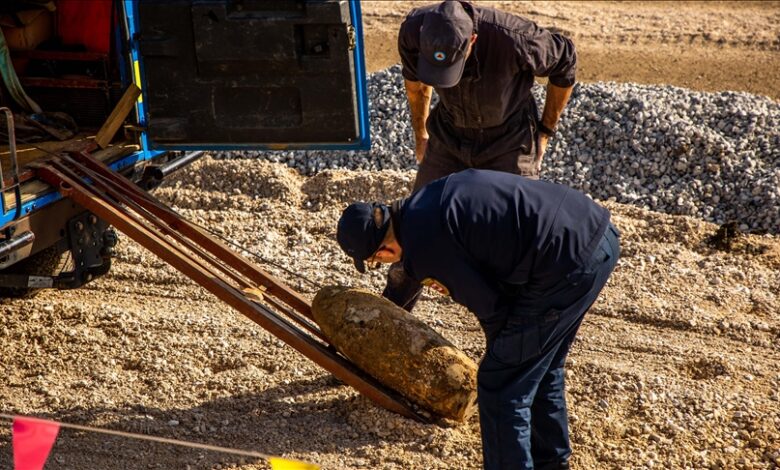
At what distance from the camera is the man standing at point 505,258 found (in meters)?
3.99

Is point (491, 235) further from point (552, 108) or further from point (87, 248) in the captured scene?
point (87, 248)

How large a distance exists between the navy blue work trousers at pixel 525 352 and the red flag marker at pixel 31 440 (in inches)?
69.3

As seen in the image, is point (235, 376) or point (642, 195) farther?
point (642, 195)

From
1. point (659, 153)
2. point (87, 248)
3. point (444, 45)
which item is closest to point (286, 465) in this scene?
point (444, 45)

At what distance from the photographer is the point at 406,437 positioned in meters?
5.03

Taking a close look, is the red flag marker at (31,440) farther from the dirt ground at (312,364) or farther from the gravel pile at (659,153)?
the gravel pile at (659,153)

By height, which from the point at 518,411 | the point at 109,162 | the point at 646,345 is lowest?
the point at 646,345

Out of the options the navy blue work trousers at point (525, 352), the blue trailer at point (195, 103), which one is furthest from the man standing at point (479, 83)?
the navy blue work trousers at point (525, 352)

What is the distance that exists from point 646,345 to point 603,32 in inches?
342

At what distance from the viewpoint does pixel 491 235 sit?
401cm

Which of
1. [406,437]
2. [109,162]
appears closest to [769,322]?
[406,437]

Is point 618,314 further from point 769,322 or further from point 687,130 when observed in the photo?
point 687,130

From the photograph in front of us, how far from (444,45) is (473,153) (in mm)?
752

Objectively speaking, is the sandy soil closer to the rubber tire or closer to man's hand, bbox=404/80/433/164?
man's hand, bbox=404/80/433/164
